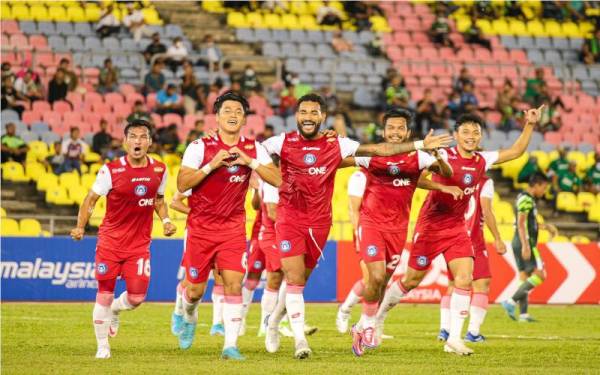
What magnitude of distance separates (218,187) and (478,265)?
4.86 metres

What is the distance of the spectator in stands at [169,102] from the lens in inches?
1198

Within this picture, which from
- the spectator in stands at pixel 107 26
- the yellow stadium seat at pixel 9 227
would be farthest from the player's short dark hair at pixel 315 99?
the spectator in stands at pixel 107 26

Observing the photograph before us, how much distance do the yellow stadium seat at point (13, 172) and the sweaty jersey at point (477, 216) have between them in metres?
13.8

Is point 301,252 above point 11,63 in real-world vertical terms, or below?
below

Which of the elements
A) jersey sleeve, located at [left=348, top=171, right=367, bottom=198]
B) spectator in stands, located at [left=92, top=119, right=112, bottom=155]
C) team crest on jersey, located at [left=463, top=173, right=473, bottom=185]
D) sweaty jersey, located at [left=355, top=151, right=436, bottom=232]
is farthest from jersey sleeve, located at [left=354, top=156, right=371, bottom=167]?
spectator in stands, located at [left=92, top=119, right=112, bottom=155]

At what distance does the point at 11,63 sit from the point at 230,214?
19832 millimetres

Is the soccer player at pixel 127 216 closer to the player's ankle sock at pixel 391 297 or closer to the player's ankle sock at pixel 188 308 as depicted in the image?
the player's ankle sock at pixel 188 308

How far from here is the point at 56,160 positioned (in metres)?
27.4

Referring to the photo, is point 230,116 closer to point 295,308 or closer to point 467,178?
point 295,308

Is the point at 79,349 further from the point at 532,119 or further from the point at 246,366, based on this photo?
the point at 532,119

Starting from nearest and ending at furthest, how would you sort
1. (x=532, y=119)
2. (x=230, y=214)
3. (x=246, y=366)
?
(x=246, y=366), (x=230, y=214), (x=532, y=119)

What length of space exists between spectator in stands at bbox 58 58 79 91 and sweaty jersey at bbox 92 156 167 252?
17089mm

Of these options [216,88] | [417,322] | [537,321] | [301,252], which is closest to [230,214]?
[301,252]

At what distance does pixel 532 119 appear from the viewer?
1399cm
